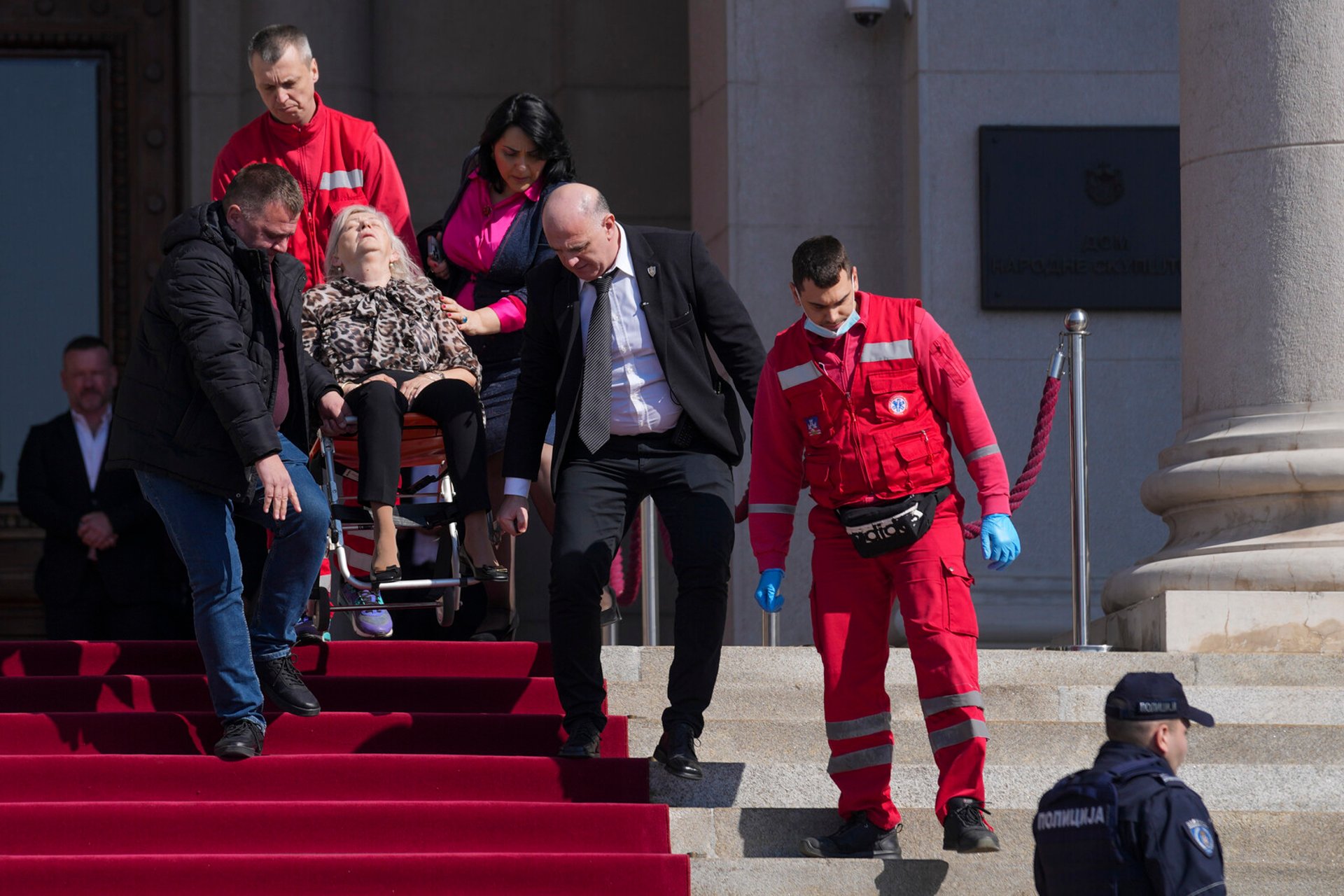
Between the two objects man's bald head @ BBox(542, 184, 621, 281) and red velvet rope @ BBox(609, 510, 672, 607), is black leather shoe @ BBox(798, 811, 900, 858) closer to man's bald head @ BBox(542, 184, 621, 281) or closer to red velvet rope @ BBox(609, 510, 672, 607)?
man's bald head @ BBox(542, 184, 621, 281)

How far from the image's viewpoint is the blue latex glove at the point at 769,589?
21.7 ft

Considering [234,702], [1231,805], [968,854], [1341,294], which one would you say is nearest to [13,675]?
[234,702]

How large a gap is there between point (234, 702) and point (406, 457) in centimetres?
172

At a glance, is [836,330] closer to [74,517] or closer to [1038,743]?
[1038,743]

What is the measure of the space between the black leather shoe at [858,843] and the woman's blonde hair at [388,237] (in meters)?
3.08

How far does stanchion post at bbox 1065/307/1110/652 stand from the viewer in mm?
8336

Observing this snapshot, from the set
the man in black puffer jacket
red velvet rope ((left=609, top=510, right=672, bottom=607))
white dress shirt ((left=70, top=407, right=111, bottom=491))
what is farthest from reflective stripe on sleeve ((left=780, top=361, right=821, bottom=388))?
white dress shirt ((left=70, top=407, right=111, bottom=491))

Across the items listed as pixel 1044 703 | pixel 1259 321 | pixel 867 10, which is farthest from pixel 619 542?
pixel 867 10

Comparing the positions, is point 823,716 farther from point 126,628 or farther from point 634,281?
point 126,628

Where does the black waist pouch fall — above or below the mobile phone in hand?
below

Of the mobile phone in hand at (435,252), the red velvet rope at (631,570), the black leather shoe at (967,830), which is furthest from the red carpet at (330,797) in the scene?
the mobile phone in hand at (435,252)

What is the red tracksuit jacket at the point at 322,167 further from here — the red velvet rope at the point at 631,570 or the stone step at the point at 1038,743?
the stone step at the point at 1038,743

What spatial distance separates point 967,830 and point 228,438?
8.64ft

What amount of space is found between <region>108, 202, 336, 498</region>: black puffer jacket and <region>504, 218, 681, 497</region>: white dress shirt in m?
1.09
